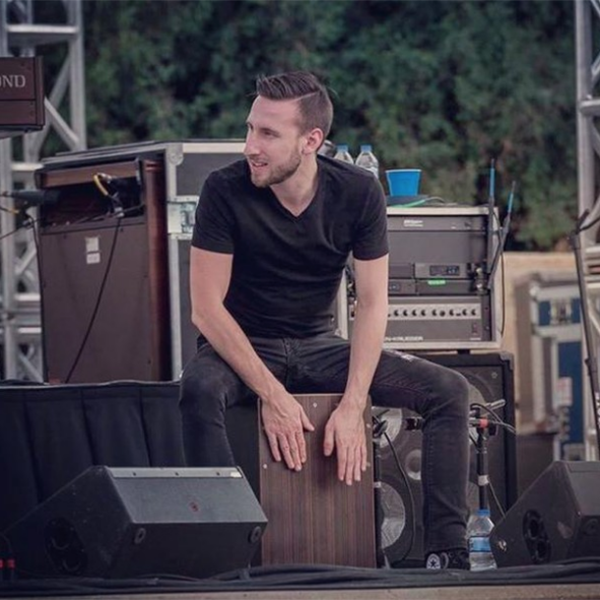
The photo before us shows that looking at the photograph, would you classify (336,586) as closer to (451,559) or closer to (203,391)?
(451,559)

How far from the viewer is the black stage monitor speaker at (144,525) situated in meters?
3.94

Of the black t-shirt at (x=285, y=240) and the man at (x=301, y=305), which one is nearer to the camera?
the man at (x=301, y=305)

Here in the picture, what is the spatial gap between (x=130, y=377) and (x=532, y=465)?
1561 mm

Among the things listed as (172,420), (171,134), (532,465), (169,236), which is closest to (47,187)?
(169,236)

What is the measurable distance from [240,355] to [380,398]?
1.35 ft

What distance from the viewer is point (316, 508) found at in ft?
14.8

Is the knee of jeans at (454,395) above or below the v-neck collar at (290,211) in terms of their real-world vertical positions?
below

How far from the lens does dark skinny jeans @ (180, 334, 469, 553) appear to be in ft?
14.5

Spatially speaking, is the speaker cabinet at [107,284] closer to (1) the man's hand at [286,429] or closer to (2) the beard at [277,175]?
(2) the beard at [277,175]

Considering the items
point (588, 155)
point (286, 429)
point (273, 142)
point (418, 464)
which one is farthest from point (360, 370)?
point (588, 155)

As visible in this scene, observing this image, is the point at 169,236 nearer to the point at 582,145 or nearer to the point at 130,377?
the point at 130,377

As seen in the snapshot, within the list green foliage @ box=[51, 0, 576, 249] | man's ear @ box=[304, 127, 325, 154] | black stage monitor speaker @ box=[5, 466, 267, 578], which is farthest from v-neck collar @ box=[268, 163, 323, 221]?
green foliage @ box=[51, 0, 576, 249]

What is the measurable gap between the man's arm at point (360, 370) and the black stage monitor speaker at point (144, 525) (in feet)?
1.16

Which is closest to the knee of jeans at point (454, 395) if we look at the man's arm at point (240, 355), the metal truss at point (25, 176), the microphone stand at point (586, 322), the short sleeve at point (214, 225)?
the man's arm at point (240, 355)
